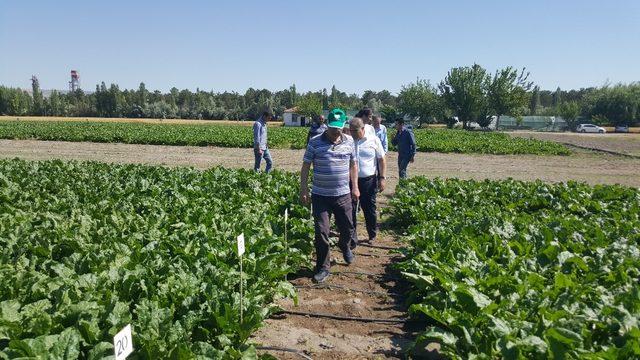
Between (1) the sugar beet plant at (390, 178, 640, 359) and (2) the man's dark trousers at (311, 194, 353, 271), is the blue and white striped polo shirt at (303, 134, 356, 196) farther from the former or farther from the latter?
(1) the sugar beet plant at (390, 178, 640, 359)

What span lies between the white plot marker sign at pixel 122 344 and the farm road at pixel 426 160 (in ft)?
44.4

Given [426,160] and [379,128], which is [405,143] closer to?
[379,128]

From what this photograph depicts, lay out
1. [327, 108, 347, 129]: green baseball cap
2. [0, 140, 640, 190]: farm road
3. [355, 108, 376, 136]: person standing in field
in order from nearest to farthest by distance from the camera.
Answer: [327, 108, 347, 129]: green baseball cap
[355, 108, 376, 136]: person standing in field
[0, 140, 640, 190]: farm road

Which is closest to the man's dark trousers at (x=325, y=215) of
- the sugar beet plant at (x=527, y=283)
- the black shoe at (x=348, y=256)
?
the black shoe at (x=348, y=256)

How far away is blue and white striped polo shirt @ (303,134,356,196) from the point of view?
20.1 ft

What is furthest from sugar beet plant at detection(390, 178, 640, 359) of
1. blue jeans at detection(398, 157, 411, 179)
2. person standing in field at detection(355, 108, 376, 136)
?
blue jeans at detection(398, 157, 411, 179)

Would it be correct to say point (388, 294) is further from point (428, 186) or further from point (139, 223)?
point (428, 186)

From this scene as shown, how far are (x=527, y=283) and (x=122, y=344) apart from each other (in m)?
3.44

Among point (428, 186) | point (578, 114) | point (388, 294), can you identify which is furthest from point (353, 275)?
point (578, 114)

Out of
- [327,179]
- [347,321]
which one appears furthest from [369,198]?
[347,321]

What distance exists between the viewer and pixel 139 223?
6.60 meters

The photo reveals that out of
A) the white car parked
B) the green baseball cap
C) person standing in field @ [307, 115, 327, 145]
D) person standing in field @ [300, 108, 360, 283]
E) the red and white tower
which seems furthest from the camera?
the red and white tower

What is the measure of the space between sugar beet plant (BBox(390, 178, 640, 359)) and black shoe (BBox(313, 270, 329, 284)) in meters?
1.11

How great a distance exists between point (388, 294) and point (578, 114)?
101782 mm
